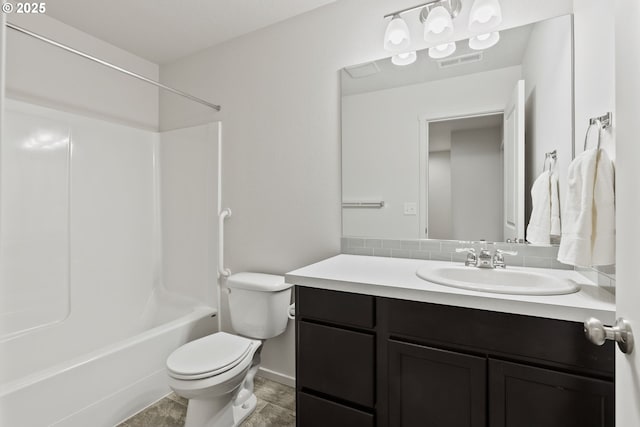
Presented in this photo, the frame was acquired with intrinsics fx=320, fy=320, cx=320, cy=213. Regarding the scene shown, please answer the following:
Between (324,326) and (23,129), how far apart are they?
6.83ft

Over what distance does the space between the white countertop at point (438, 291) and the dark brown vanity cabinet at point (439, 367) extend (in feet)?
0.14

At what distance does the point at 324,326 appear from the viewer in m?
1.33

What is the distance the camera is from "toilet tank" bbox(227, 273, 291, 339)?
1884 millimetres

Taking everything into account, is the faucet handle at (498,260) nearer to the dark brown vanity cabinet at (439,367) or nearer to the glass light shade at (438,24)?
the dark brown vanity cabinet at (439,367)

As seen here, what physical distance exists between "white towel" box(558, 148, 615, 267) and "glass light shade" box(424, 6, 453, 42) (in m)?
0.92

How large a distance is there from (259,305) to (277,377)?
608 mm

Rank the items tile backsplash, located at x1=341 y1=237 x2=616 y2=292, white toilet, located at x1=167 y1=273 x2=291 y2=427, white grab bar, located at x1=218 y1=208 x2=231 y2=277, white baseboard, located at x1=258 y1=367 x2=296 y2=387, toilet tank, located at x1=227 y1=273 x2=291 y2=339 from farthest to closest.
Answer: white grab bar, located at x1=218 y1=208 x2=231 y2=277 → white baseboard, located at x1=258 y1=367 x2=296 y2=387 → toilet tank, located at x1=227 y1=273 x2=291 y2=339 → white toilet, located at x1=167 y1=273 x2=291 y2=427 → tile backsplash, located at x1=341 y1=237 x2=616 y2=292

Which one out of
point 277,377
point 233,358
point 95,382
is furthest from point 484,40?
point 95,382

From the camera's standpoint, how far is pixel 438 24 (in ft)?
5.12

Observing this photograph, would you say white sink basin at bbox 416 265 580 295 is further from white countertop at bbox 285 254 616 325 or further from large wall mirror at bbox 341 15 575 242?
large wall mirror at bbox 341 15 575 242

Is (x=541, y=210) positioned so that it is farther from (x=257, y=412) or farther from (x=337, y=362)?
(x=257, y=412)

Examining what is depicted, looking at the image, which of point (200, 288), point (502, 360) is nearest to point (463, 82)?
point (502, 360)

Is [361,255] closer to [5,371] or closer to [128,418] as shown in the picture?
[128,418]

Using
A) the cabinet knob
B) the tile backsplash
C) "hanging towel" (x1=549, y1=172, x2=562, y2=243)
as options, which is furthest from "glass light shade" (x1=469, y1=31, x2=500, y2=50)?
the cabinet knob
